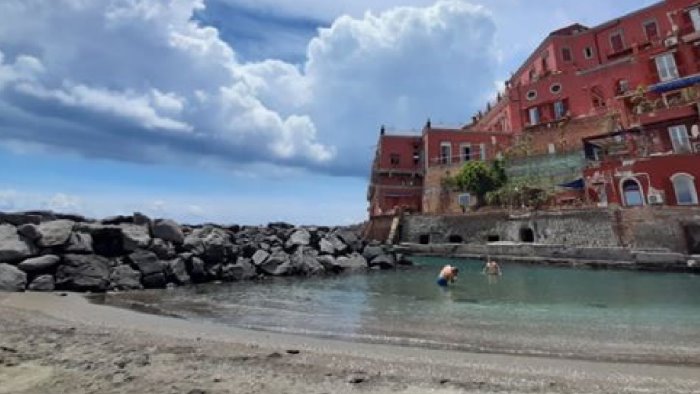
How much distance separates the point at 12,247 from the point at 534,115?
5155cm

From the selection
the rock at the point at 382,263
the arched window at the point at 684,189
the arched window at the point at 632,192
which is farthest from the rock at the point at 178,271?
the arched window at the point at 684,189

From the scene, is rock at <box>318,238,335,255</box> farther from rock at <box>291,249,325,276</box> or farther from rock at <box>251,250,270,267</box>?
rock at <box>251,250,270,267</box>

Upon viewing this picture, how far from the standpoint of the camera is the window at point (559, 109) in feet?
170

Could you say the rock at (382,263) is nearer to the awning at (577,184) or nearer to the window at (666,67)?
the awning at (577,184)

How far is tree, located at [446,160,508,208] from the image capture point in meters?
48.4

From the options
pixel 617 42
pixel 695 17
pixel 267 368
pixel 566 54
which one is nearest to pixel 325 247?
pixel 267 368

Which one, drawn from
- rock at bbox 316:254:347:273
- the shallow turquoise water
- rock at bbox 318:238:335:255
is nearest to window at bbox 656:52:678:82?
the shallow turquoise water

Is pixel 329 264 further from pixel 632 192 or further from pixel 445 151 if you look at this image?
pixel 445 151

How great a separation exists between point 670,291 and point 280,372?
68.1 ft

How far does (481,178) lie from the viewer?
160 feet

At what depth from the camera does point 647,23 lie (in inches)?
1977

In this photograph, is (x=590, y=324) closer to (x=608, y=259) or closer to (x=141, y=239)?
(x=141, y=239)

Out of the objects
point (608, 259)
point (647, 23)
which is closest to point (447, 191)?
point (608, 259)

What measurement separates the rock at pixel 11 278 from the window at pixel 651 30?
2283 inches
